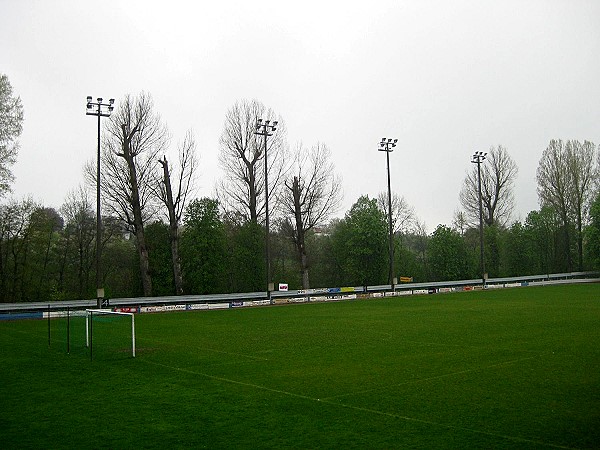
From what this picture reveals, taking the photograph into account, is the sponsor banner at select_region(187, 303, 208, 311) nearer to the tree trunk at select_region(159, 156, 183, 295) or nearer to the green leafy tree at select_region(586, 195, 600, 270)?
the tree trunk at select_region(159, 156, 183, 295)

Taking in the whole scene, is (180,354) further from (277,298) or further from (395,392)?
(277,298)

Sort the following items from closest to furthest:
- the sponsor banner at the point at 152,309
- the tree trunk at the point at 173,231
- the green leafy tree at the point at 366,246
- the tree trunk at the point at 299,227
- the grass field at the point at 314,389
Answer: the grass field at the point at 314,389 < the sponsor banner at the point at 152,309 < the tree trunk at the point at 173,231 < the tree trunk at the point at 299,227 < the green leafy tree at the point at 366,246

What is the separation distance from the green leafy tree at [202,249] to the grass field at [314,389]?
25220 millimetres

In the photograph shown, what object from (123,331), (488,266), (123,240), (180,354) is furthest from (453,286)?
(180,354)

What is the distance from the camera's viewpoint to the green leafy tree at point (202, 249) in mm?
46688

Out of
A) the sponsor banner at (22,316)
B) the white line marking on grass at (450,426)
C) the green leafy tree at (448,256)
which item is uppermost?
the green leafy tree at (448,256)

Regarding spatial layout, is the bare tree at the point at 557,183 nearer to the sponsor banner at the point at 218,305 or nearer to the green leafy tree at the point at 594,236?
the green leafy tree at the point at 594,236

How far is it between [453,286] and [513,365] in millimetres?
42327

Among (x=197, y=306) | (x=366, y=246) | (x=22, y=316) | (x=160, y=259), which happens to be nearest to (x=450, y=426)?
(x=22, y=316)

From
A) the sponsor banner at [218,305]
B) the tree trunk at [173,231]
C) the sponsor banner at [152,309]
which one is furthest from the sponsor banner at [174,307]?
the tree trunk at [173,231]

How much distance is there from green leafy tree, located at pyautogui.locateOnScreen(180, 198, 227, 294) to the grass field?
25220 mm

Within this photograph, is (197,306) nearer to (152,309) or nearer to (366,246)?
(152,309)

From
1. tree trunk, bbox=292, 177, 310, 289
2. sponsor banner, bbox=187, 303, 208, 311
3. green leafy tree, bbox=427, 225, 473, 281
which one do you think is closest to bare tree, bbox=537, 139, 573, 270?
green leafy tree, bbox=427, 225, 473, 281

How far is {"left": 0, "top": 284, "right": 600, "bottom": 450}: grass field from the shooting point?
26.7ft
